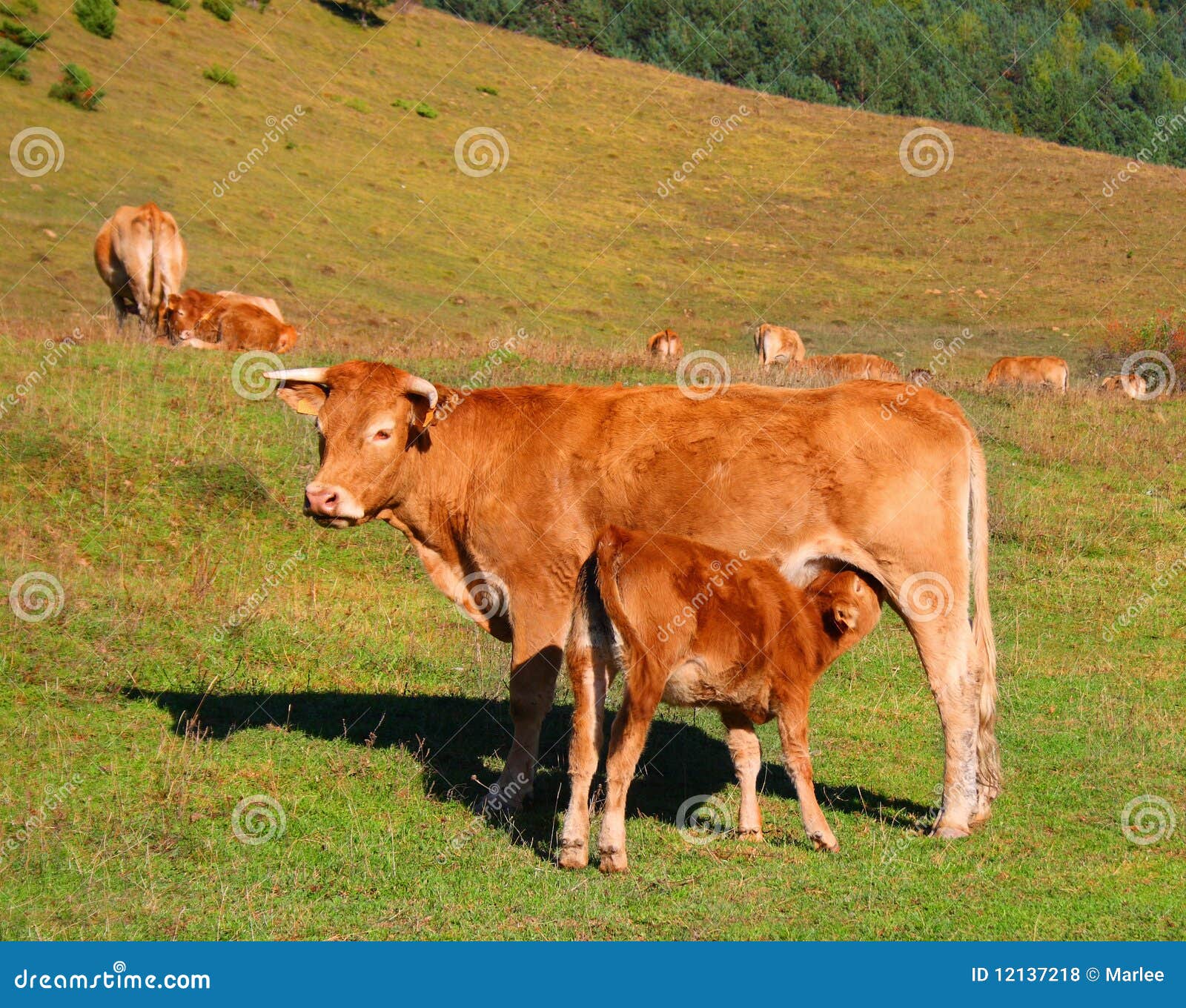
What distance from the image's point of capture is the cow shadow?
29.1 ft

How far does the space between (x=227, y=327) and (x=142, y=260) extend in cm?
303

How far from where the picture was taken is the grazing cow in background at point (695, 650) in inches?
295

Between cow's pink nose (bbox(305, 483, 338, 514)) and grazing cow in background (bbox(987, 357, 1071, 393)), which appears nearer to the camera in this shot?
cow's pink nose (bbox(305, 483, 338, 514))

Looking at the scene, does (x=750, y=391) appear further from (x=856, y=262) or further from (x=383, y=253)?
(x=856, y=262)

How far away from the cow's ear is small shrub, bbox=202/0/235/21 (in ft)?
190

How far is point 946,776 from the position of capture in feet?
27.9

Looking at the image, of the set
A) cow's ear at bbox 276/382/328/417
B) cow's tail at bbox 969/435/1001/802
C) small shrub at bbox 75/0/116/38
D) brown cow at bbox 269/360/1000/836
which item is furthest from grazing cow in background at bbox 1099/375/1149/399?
small shrub at bbox 75/0/116/38

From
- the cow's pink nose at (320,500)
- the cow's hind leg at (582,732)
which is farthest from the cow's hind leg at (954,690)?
the cow's pink nose at (320,500)

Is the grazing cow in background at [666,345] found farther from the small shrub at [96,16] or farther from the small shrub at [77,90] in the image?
the small shrub at [96,16]

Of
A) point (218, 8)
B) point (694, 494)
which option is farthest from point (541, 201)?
point (694, 494)

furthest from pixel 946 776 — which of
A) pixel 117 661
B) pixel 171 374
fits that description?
pixel 171 374

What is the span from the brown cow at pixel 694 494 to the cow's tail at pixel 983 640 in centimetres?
1

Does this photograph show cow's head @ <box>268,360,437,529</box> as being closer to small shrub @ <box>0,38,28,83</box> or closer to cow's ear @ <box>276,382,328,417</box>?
cow's ear @ <box>276,382,328,417</box>

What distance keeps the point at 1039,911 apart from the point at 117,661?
681 cm
